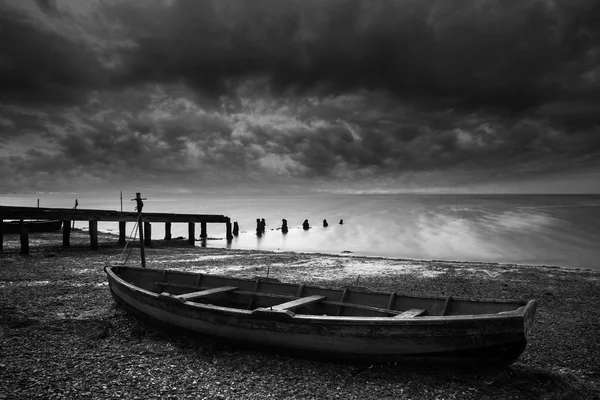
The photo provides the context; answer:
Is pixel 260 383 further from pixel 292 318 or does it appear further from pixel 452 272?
pixel 452 272

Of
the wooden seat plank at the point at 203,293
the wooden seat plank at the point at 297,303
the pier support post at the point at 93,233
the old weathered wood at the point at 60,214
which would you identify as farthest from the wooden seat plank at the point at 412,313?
the pier support post at the point at 93,233

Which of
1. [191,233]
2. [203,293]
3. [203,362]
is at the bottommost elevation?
[203,362]

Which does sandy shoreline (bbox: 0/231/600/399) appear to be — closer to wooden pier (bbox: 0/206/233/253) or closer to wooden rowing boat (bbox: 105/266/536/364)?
wooden rowing boat (bbox: 105/266/536/364)

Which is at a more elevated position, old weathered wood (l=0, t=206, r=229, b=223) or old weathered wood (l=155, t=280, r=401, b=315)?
old weathered wood (l=0, t=206, r=229, b=223)

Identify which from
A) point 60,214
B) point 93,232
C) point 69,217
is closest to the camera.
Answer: point 60,214

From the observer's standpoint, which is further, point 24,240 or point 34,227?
point 34,227

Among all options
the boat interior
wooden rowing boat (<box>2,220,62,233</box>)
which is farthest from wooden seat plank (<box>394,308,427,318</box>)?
wooden rowing boat (<box>2,220,62,233</box>)

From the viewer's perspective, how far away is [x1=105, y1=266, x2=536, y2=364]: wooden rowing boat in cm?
540

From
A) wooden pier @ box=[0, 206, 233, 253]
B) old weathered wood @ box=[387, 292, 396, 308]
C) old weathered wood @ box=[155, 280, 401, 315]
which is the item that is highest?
wooden pier @ box=[0, 206, 233, 253]

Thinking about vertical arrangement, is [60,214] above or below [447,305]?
above

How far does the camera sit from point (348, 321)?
5695 millimetres

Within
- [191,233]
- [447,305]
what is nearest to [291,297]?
[447,305]

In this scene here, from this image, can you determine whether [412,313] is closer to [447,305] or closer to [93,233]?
[447,305]

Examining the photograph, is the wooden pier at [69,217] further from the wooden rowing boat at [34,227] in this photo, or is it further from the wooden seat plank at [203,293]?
the wooden rowing boat at [34,227]
